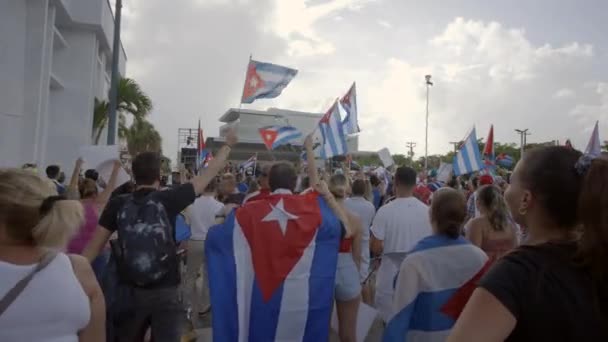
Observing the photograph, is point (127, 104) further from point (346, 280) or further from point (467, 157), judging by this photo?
point (346, 280)

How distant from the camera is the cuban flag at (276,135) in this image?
1037 cm

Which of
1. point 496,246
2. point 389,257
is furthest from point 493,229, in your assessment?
point 389,257

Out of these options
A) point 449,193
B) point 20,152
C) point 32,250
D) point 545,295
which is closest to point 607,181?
point 545,295

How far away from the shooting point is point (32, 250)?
2020 mm

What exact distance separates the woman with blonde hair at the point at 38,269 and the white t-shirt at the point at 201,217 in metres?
4.52

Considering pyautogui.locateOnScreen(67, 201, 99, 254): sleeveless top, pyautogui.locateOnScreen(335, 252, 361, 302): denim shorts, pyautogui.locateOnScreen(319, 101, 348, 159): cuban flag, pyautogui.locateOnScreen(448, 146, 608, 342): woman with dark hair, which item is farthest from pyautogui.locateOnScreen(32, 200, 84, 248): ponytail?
pyautogui.locateOnScreen(319, 101, 348, 159): cuban flag

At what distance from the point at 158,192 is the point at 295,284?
1.23m

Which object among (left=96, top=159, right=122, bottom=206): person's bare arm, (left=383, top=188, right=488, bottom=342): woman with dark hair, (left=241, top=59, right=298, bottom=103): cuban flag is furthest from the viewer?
(left=241, top=59, right=298, bottom=103): cuban flag

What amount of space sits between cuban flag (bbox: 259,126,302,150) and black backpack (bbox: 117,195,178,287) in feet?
22.2

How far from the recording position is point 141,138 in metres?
32.2

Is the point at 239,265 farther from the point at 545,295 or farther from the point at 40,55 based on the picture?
the point at 40,55

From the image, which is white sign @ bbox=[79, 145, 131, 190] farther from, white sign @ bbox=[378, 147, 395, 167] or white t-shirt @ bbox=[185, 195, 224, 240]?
white sign @ bbox=[378, 147, 395, 167]

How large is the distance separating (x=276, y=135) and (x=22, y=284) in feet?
29.1

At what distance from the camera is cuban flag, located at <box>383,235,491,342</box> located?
9.77 ft
